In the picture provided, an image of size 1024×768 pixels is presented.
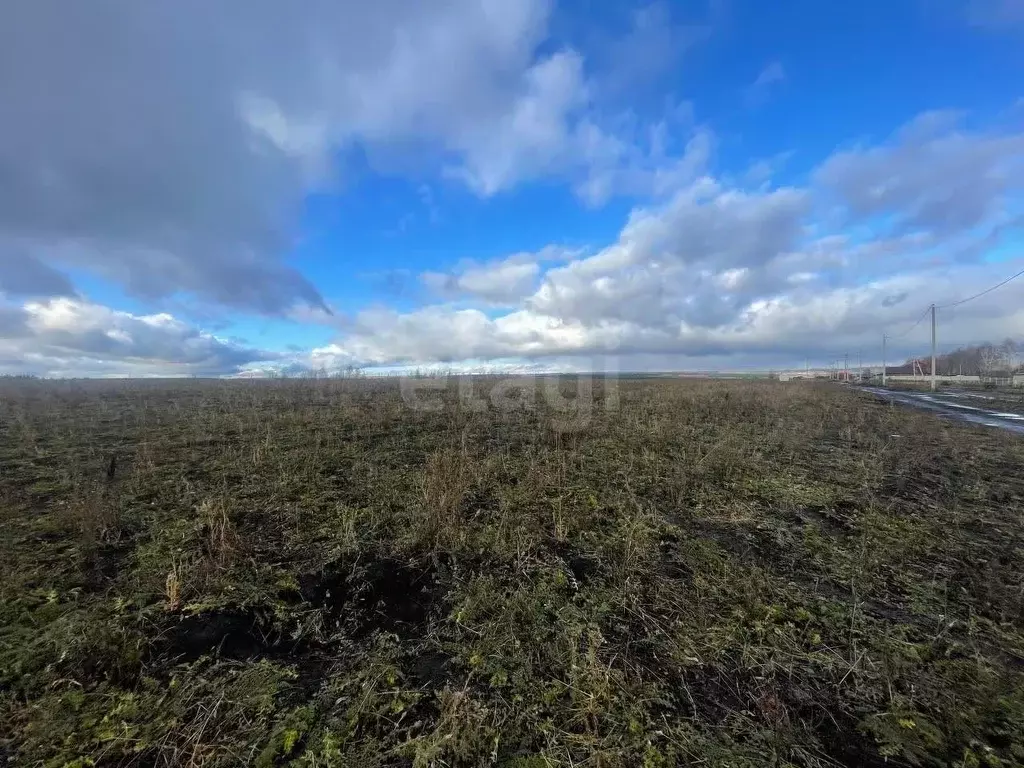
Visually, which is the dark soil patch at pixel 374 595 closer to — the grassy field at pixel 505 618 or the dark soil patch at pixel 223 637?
the grassy field at pixel 505 618

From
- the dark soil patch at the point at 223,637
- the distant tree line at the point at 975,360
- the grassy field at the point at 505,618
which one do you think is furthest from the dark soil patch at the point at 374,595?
the distant tree line at the point at 975,360

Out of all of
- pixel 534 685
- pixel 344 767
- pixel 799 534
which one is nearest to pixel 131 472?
pixel 344 767

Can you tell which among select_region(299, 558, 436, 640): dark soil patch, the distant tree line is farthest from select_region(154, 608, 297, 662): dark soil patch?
the distant tree line

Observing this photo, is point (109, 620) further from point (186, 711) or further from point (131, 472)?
point (131, 472)

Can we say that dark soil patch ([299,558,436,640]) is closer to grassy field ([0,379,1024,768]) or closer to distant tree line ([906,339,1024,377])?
grassy field ([0,379,1024,768])

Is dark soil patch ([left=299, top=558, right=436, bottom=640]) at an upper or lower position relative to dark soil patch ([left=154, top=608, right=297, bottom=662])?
lower

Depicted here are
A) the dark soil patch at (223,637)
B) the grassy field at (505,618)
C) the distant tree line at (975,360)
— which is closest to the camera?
the grassy field at (505,618)

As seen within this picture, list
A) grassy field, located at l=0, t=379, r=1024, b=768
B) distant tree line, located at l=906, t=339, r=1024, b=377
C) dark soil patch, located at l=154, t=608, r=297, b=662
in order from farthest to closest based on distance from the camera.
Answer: distant tree line, located at l=906, t=339, r=1024, b=377 → dark soil patch, located at l=154, t=608, r=297, b=662 → grassy field, located at l=0, t=379, r=1024, b=768

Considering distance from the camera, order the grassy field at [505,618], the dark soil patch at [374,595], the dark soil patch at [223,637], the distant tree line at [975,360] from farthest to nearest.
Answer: the distant tree line at [975,360] < the dark soil patch at [374,595] < the dark soil patch at [223,637] < the grassy field at [505,618]
